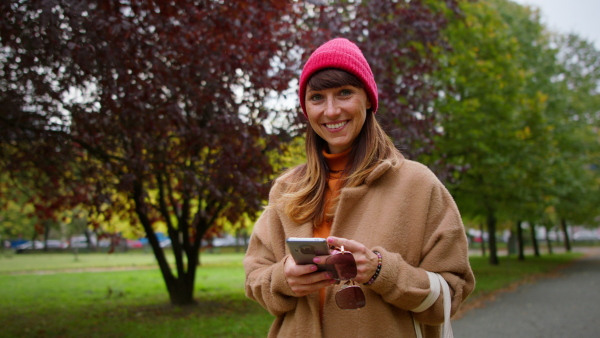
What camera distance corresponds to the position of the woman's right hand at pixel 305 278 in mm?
1815

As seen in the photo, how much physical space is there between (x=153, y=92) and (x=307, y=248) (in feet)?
16.2

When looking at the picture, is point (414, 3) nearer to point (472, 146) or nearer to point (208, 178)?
point (208, 178)

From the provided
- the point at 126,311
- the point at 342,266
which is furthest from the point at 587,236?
the point at 342,266

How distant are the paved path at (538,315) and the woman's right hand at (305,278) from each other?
7475 mm

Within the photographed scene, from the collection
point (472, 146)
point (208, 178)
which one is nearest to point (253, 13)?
point (208, 178)

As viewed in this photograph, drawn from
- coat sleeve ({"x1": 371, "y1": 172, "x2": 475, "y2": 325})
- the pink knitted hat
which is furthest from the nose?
coat sleeve ({"x1": 371, "y1": 172, "x2": 475, "y2": 325})

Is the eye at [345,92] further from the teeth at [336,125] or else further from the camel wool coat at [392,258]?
the camel wool coat at [392,258]

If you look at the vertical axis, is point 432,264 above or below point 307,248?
below

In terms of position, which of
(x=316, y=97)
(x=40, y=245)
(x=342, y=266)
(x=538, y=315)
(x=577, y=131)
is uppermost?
(x=577, y=131)

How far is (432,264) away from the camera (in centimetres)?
194

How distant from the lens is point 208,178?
6.74 meters

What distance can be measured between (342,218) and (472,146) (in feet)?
44.3

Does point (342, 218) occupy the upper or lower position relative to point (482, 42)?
lower

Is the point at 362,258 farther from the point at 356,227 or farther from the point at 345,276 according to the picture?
the point at 356,227
